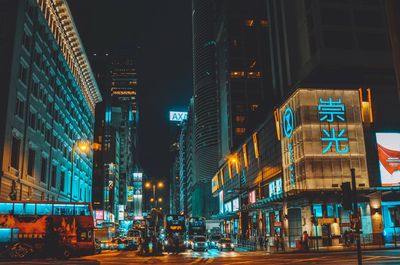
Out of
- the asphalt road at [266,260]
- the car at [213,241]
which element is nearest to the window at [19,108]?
the asphalt road at [266,260]

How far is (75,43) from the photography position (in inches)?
2795

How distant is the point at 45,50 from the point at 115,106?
391ft

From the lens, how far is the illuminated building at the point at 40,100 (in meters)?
40.6

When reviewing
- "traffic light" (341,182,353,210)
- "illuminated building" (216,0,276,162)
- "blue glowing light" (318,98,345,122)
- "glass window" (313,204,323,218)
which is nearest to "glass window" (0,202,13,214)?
"traffic light" (341,182,353,210)

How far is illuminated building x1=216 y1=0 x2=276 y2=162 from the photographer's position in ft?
399

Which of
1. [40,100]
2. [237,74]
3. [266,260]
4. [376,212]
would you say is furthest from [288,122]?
[237,74]

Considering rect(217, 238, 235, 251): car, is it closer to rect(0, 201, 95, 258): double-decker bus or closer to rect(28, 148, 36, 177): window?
rect(0, 201, 95, 258): double-decker bus

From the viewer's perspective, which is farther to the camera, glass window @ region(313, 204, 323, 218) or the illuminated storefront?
glass window @ region(313, 204, 323, 218)

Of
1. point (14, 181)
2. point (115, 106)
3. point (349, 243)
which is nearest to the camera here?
point (14, 181)

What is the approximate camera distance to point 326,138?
52156 mm

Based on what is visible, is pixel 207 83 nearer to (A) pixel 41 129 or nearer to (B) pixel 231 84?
(B) pixel 231 84

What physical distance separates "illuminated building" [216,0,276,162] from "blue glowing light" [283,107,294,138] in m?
59.7

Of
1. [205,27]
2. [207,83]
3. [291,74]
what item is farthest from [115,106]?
[291,74]

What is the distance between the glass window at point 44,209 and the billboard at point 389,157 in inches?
1596
